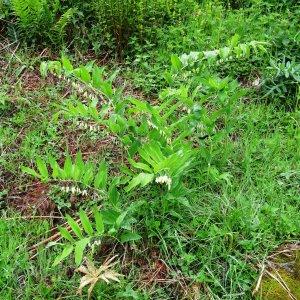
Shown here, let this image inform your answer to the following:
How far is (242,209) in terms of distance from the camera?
11.0 feet

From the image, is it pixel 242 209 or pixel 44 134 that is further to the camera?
pixel 44 134

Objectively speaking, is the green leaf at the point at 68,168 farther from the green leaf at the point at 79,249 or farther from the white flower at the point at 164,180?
the white flower at the point at 164,180

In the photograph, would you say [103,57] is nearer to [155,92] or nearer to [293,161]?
[155,92]

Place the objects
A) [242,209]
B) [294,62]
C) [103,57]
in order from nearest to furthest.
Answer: [242,209] < [294,62] < [103,57]

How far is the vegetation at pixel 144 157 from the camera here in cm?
306

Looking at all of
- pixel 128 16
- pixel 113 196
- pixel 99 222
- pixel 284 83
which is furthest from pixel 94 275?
pixel 128 16

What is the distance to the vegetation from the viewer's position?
306cm

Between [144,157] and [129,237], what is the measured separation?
18.3 inches

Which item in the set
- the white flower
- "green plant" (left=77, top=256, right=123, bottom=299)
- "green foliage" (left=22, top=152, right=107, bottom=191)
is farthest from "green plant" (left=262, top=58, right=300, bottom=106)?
"green plant" (left=77, top=256, right=123, bottom=299)

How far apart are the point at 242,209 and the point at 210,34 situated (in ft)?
Result: 6.88

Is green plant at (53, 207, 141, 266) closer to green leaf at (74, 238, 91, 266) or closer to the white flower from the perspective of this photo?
green leaf at (74, 238, 91, 266)

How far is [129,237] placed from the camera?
308 cm

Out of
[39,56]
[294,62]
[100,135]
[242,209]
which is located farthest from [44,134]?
[294,62]

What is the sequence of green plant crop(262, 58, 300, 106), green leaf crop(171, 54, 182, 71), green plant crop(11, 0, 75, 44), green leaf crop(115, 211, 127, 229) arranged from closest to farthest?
1. green leaf crop(115, 211, 127, 229)
2. green leaf crop(171, 54, 182, 71)
3. green plant crop(262, 58, 300, 106)
4. green plant crop(11, 0, 75, 44)
